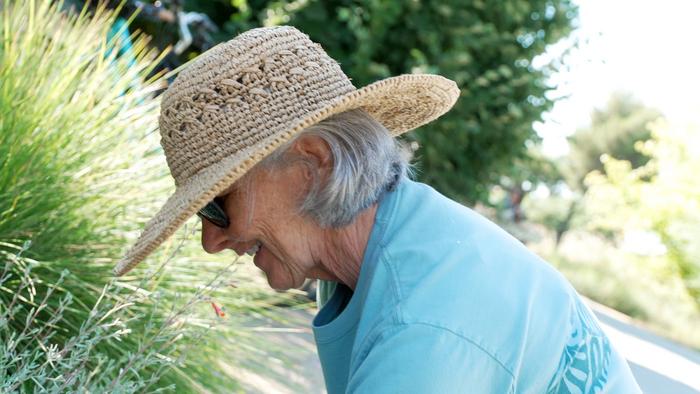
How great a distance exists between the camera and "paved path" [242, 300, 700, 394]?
3041 millimetres

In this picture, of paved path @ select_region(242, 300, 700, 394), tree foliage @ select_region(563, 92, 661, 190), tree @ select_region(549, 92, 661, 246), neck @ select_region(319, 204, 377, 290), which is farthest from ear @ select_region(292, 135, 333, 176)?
tree foliage @ select_region(563, 92, 661, 190)

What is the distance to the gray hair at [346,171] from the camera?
1576 mm

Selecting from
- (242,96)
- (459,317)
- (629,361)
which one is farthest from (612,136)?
(459,317)

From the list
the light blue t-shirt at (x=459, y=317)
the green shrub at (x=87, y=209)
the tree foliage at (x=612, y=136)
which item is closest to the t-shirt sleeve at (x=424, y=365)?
the light blue t-shirt at (x=459, y=317)

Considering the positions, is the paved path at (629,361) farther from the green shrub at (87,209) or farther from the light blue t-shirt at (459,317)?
the light blue t-shirt at (459,317)

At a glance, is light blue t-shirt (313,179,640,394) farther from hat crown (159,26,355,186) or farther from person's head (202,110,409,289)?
hat crown (159,26,355,186)

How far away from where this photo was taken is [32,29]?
282cm

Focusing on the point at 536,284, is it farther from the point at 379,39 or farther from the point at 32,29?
the point at 379,39

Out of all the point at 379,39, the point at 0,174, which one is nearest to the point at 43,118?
the point at 0,174

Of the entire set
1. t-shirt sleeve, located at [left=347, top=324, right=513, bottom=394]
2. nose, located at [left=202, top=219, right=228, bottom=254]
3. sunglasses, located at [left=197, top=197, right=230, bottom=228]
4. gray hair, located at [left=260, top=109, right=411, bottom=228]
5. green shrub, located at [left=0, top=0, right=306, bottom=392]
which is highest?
gray hair, located at [left=260, top=109, right=411, bottom=228]

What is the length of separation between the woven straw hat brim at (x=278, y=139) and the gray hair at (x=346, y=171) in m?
0.05

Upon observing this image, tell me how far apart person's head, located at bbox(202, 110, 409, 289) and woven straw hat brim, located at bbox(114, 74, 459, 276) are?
6 cm

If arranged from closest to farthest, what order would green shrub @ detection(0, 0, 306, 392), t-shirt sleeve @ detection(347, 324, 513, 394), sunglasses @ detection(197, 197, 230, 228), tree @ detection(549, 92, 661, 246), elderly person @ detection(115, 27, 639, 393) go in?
1. t-shirt sleeve @ detection(347, 324, 513, 394)
2. elderly person @ detection(115, 27, 639, 393)
3. sunglasses @ detection(197, 197, 230, 228)
4. green shrub @ detection(0, 0, 306, 392)
5. tree @ detection(549, 92, 661, 246)

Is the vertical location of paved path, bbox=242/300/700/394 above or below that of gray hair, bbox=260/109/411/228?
below
